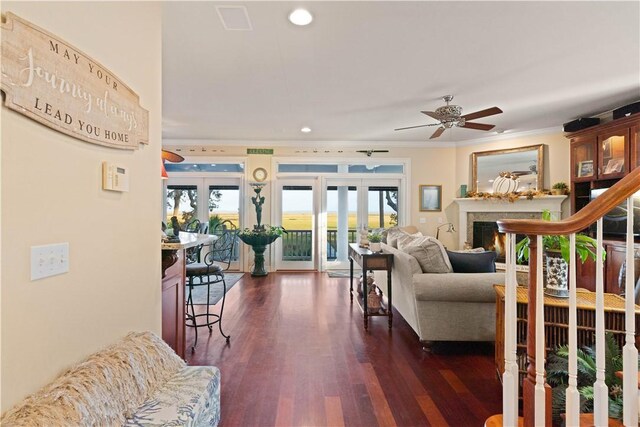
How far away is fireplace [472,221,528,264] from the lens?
5.66m

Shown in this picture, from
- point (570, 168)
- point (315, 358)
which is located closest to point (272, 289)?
point (315, 358)

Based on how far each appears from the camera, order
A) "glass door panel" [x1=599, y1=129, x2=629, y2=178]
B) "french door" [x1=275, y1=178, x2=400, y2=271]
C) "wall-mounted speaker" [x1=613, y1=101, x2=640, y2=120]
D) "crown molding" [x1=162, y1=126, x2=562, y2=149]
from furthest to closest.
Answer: "french door" [x1=275, y1=178, x2=400, y2=271]
"crown molding" [x1=162, y1=126, x2=562, y2=149]
"glass door panel" [x1=599, y1=129, x2=629, y2=178]
"wall-mounted speaker" [x1=613, y1=101, x2=640, y2=120]

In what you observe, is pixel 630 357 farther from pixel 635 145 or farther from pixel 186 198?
pixel 186 198

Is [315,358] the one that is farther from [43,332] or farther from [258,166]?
[258,166]

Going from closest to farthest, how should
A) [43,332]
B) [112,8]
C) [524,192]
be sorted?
[43,332], [112,8], [524,192]

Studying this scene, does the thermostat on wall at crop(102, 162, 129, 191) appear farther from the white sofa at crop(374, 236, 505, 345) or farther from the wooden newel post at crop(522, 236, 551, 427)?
the white sofa at crop(374, 236, 505, 345)

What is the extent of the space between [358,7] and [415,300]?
2416 mm

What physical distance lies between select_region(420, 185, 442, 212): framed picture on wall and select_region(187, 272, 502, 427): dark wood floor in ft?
11.3

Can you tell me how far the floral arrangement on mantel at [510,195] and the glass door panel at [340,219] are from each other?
92.7 inches

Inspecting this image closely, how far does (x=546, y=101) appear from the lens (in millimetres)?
3891

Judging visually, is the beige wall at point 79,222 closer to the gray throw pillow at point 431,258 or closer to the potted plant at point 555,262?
the gray throw pillow at point 431,258

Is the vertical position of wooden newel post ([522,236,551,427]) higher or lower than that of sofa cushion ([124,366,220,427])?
higher

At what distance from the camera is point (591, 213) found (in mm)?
998

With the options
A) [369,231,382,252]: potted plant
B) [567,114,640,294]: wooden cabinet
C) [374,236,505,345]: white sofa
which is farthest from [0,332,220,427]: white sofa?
[567,114,640,294]: wooden cabinet
